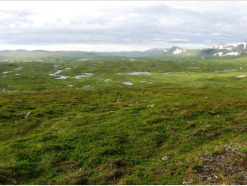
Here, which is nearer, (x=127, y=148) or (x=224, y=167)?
(x=224, y=167)

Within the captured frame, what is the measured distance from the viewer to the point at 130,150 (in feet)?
69.6

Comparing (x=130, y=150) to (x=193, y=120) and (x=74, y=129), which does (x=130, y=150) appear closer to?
(x=74, y=129)

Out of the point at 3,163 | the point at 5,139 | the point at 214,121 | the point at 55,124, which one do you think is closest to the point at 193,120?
the point at 214,121

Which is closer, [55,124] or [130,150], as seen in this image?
[130,150]

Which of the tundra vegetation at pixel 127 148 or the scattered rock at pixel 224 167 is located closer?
the scattered rock at pixel 224 167

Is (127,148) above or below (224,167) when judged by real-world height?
below

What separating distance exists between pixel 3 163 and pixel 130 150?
14298mm

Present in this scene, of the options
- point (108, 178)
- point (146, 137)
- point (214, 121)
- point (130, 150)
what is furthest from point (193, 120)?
point (108, 178)

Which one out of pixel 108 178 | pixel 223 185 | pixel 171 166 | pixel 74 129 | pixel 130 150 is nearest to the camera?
pixel 223 185

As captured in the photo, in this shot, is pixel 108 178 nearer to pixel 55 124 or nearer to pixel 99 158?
pixel 99 158

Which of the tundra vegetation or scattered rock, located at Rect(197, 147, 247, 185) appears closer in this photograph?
scattered rock, located at Rect(197, 147, 247, 185)

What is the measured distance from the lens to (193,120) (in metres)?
29.8

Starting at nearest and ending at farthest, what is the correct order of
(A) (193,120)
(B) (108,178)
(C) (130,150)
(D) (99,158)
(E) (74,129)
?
(B) (108,178), (D) (99,158), (C) (130,150), (E) (74,129), (A) (193,120)

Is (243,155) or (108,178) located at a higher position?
(243,155)
